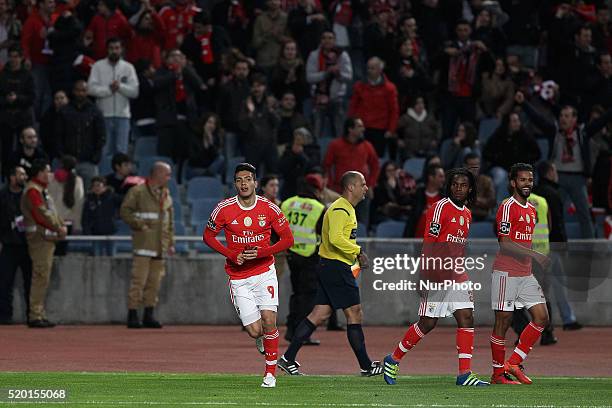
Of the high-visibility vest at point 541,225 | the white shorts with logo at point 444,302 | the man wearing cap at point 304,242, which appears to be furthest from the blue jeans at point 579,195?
the white shorts with logo at point 444,302

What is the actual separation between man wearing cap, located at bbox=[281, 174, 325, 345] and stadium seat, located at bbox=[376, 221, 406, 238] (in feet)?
11.3

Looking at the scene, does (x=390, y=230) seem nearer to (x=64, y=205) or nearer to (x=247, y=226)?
(x=64, y=205)

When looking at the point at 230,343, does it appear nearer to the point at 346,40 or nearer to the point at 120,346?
the point at 120,346

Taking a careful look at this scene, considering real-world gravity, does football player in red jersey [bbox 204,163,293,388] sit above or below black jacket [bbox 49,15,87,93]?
below

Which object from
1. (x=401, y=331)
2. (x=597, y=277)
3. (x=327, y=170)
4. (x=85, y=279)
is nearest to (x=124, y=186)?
(x=85, y=279)

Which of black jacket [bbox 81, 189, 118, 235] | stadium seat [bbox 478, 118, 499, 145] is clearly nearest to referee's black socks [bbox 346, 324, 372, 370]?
black jacket [bbox 81, 189, 118, 235]

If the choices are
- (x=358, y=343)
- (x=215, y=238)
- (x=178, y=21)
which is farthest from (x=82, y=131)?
(x=215, y=238)

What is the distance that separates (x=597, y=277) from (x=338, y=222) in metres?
7.92

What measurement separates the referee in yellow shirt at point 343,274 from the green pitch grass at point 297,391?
35 cm

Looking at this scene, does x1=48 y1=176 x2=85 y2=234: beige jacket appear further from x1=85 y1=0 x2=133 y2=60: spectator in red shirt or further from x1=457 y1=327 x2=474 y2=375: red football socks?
x1=457 y1=327 x2=474 y2=375: red football socks

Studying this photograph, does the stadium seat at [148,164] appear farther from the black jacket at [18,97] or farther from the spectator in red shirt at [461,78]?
the spectator in red shirt at [461,78]

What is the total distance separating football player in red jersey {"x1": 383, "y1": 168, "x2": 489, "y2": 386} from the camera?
43.3ft

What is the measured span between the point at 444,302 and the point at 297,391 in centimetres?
157

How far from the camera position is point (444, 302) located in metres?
13.2
